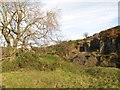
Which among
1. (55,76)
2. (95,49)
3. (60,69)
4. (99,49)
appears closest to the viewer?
(55,76)

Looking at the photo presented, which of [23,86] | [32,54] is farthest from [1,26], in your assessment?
[23,86]

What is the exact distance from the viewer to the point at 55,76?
68.5 feet

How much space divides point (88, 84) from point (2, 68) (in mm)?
8463

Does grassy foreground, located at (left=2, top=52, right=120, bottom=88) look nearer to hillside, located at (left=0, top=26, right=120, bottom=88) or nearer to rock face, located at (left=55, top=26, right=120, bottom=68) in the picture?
hillside, located at (left=0, top=26, right=120, bottom=88)

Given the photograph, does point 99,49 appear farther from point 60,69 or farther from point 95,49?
point 60,69

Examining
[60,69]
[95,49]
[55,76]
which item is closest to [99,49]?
[95,49]

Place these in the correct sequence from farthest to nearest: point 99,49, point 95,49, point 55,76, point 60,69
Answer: point 95,49 < point 99,49 < point 60,69 < point 55,76

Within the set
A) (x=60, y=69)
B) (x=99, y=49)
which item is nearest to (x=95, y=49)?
(x=99, y=49)

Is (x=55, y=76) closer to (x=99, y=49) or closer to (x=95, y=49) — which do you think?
(x=99, y=49)

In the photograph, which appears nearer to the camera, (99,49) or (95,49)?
(99,49)

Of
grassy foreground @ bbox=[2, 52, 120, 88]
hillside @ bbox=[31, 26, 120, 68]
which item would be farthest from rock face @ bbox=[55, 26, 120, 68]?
grassy foreground @ bbox=[2, 52, 120, 88]

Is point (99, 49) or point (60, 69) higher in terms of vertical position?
point (99, 49)

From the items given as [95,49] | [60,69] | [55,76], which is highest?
[95,49]

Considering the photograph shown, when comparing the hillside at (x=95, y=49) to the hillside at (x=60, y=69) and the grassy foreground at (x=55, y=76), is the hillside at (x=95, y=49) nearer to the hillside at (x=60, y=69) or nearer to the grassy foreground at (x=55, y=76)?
the hillside at (x=60, y=69)
